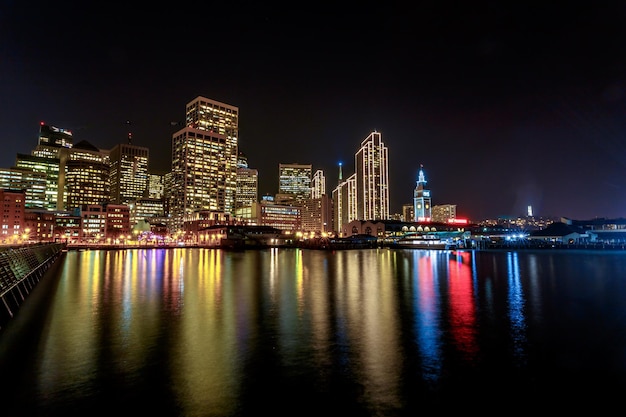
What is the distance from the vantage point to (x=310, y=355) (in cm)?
1298

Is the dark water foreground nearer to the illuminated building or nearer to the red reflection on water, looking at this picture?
the red reflection on water

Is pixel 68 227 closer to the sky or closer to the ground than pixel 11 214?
closer to the ground

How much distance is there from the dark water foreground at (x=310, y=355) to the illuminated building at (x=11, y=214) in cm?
16163

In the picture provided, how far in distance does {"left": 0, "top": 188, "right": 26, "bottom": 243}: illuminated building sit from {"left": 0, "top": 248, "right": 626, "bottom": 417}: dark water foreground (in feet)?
530

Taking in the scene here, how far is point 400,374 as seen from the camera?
1120 cm

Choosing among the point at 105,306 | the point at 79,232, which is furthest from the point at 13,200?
the point at 105,306

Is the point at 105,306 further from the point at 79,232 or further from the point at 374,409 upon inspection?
the point at 79,232

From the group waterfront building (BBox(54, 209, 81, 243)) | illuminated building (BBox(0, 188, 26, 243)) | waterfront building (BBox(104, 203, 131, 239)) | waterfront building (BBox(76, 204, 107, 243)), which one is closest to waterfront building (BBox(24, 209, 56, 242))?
illuminated building (BBox(0, 188, 26, 243))

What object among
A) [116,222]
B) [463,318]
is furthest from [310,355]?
[116,222]

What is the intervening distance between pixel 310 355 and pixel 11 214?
18253 cm

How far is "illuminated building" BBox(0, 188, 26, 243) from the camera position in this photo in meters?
150

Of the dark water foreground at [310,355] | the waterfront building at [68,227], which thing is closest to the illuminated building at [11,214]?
the waterfront building at [68,227]

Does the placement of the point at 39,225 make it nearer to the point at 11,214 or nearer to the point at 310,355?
the point at 11,214

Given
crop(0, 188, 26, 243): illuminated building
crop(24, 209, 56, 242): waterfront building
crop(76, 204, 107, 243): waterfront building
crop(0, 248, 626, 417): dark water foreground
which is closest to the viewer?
crop(0, 248, 626, 417): dark water foreground
